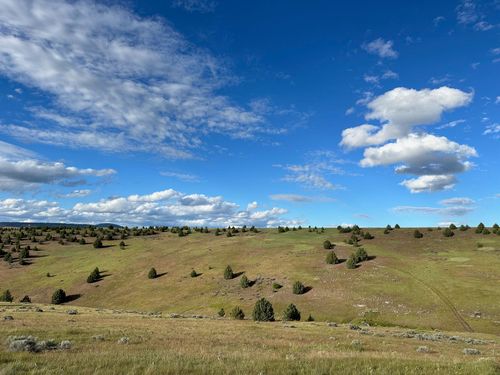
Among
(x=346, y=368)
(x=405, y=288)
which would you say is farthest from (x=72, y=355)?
(x=405, y=288)

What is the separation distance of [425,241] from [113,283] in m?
86.6

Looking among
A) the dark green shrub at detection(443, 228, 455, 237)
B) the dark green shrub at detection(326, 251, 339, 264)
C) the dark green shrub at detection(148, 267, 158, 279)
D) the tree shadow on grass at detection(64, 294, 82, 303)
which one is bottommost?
the tree shadow on grass at detection(64, 294, 82, 303)

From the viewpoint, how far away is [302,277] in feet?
276

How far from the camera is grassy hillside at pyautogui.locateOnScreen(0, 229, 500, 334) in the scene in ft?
206

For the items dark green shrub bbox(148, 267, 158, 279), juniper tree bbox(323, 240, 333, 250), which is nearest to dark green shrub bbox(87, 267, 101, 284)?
dark green shrub bbox(148, 267, 158, 279)

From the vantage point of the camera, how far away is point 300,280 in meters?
82.4

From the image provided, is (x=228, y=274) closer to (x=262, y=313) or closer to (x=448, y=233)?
(x=262, y=313)

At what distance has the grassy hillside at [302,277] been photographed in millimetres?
62688

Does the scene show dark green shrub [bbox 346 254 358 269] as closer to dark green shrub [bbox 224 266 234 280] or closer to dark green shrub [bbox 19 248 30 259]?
dark green shrub [bbox 224 266 234 280]

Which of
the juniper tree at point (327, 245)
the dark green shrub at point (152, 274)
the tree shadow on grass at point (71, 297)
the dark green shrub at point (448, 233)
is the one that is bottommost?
the tree shadow on grass at point (71, 297)

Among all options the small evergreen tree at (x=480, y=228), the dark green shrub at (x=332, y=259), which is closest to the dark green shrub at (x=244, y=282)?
the dark green shrub at (x=332, y=259)

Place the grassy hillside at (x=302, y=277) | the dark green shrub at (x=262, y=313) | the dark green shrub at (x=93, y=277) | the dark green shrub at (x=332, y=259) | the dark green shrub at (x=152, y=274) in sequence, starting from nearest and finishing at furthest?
the dark green shrub at (x=262, y=313) → the grassy hillside at (x=302, y=277) → the dark green shrub at (x=332, y=259) → the dark green shrub at (x=152, y=274) → the dark green shrub at (x=93, y=277)

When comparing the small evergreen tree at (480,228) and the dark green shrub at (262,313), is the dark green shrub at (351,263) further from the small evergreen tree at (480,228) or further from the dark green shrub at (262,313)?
the small evergreen tree at (480,228)

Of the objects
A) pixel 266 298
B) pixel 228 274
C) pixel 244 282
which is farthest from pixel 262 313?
pixel 228 274
